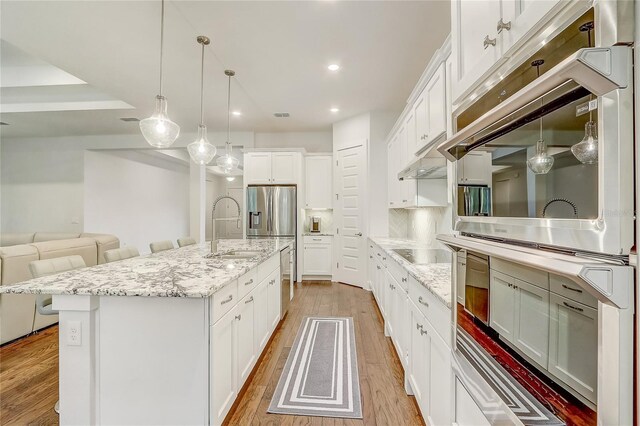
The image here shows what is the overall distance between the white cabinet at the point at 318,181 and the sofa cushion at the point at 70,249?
3.41m

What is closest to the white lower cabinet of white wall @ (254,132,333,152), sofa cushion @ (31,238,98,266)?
sofa cushion @ (31,238,98,266)

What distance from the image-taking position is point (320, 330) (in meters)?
3.17

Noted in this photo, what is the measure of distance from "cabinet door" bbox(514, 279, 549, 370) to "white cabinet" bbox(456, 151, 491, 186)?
0.37 m

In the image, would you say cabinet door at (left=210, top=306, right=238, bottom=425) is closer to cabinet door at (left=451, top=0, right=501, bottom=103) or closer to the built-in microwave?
the built-in microwave

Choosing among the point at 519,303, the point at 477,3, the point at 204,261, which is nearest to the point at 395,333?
the point at 204,261

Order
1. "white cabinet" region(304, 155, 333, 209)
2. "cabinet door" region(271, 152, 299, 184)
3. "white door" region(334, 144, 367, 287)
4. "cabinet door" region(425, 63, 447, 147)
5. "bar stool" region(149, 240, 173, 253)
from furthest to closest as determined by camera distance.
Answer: "white cabinet" region(304, 155, 333, 209), "cabinet door" region(271, 152, 299, 184), "white door" region(334, 144, 367, 287), "bar stool" region(149, 240, 173, 253), "cabinet door" region(425, 63, 447, 147)

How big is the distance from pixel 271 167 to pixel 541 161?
5.16m

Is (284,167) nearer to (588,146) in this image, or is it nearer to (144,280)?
(144,280)

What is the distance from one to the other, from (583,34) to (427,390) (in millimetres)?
1670

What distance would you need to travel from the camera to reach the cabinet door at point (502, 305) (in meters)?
0.81

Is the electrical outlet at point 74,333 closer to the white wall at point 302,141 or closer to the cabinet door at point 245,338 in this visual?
the cabinet door at point 245,338

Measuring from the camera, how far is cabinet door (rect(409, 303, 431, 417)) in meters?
1.58

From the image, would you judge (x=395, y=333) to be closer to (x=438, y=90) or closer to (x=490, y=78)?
(x=438, y=90)

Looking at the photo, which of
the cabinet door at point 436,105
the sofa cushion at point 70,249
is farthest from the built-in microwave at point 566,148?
the sofa cushion at point 70,249
